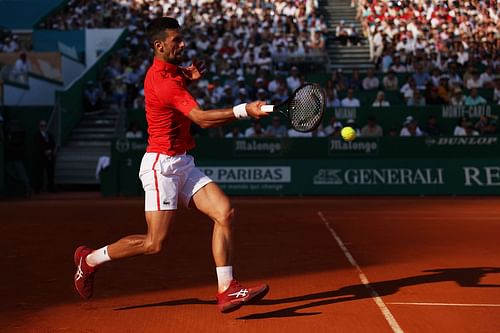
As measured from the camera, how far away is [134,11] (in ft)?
94.4

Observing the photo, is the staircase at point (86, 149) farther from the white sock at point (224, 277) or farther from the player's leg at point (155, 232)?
the white sock at point (224, 277)

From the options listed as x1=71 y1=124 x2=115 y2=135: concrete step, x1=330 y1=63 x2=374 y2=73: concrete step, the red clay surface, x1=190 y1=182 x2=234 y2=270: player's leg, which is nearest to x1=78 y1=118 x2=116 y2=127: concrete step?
x1=71 y1=124 x2=115 y2=135: concrete step

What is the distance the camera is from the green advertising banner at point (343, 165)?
1808 centimetres

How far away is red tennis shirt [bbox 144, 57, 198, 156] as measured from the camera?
543cm

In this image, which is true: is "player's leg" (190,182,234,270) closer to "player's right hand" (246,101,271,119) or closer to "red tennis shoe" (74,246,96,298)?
"player's right hand" (246,101,271,119)

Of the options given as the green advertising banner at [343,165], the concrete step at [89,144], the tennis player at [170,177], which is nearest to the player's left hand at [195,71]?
the tennis player at [170,177]

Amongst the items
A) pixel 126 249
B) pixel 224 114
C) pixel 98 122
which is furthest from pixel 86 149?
pixel 224 114

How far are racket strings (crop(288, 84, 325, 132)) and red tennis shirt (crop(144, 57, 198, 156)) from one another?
80 centimetres

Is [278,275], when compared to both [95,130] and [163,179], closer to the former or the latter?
[163,179]

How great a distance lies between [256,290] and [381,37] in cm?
1998

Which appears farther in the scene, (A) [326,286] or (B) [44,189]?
(B) [44,189]

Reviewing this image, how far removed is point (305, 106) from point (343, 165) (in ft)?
43.3

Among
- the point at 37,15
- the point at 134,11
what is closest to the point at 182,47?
the point at 134,11

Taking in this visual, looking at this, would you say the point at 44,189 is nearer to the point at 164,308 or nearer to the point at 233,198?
the point at 233,198
